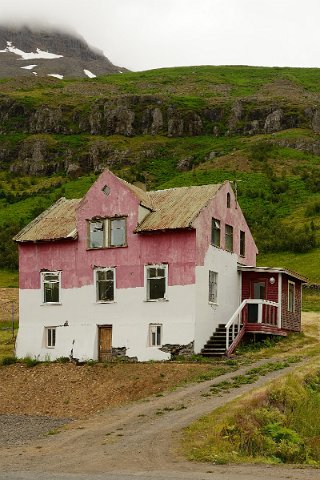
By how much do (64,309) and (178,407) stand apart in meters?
15.1

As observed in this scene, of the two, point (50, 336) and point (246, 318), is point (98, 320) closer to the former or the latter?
point (50, 336)

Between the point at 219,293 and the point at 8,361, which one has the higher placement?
the point at 219,293

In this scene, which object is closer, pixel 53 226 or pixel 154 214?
pixel 154 214

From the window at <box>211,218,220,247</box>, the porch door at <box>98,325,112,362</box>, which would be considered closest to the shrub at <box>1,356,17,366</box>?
the porch door at <box>98,325,112,362</box>

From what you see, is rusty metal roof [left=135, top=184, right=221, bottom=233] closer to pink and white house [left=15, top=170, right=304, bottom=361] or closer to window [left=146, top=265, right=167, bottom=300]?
pink and white house [left=15, top=170, right=304, bottom=361]

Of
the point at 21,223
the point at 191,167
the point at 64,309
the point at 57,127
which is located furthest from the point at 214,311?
the point at 57,127

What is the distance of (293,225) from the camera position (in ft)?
292

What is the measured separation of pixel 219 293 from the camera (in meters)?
38.9

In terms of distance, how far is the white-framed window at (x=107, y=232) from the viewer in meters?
38.6

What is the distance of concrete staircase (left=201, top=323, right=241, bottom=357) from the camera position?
3603 cm

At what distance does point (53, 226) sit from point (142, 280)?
6.73 m

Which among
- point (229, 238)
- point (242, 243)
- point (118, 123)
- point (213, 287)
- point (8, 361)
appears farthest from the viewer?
point (118, 123)

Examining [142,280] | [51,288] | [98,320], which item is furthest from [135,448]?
[51,288]

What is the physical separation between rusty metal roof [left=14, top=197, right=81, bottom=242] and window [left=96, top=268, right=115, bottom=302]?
2.52 meters
